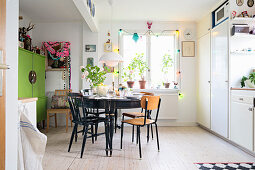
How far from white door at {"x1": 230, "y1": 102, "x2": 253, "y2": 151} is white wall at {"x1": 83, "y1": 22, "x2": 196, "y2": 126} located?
1.68m

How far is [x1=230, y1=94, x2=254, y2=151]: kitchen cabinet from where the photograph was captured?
112 inches

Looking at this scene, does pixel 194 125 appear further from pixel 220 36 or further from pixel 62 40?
pixel 62 40

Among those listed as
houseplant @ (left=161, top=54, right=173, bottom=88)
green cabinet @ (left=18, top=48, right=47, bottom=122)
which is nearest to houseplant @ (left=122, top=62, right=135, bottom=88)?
houseplant @ (left=161, top=54, right=173, bottom=88)

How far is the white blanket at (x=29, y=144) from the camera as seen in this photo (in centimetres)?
167

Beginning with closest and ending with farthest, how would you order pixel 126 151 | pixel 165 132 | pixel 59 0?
pixel 126 151, pixel 59 0, pixel 165 132

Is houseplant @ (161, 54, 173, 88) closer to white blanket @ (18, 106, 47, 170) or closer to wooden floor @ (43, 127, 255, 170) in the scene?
wooden floor @ (43, 127, 255, 170)

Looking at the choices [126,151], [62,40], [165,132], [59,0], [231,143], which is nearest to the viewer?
[126,151]

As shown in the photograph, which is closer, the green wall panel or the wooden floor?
the wooden floor

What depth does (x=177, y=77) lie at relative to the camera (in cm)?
503

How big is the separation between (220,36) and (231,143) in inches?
77.3

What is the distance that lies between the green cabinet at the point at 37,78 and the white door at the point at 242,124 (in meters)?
3.76

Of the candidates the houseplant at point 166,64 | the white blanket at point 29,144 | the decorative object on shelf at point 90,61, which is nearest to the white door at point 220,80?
the houseplant at point 166,64

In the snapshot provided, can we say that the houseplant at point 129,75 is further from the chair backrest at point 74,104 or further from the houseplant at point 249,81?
the houseplant at point 249,81

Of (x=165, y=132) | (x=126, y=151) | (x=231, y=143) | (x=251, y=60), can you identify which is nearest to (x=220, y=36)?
(x=251, y=60)
